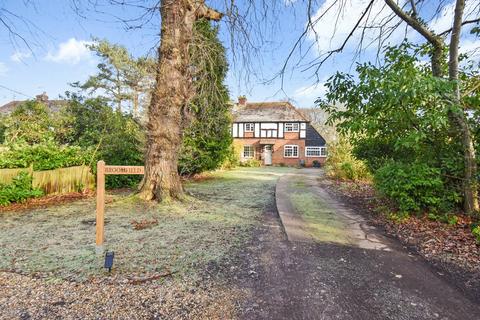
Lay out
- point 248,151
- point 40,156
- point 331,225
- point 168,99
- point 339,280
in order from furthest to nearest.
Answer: point 248,151, point 40,156, point 168,99, point 331,225, point 339,280

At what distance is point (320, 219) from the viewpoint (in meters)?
5.47

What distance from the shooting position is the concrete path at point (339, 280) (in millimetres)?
2342

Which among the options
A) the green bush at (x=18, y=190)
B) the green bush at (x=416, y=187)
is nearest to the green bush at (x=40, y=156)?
the green bush at (x=18, y=190)

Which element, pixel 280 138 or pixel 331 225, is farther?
pixel 280 138

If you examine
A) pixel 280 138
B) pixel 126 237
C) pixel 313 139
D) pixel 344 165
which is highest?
pixel 280 138

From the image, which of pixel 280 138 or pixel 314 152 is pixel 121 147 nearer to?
pixel 280 138

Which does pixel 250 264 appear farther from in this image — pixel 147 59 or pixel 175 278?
pixel 147 59

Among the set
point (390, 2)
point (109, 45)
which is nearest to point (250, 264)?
point (390, 2)

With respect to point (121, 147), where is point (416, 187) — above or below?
below

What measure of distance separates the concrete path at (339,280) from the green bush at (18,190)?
5837 millimetres

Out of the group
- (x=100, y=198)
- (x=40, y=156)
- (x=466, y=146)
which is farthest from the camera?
(x=40, y=156)

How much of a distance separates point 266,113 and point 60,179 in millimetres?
27411

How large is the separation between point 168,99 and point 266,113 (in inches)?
1062

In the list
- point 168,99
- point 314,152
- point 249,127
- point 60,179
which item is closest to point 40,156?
point 60,179
